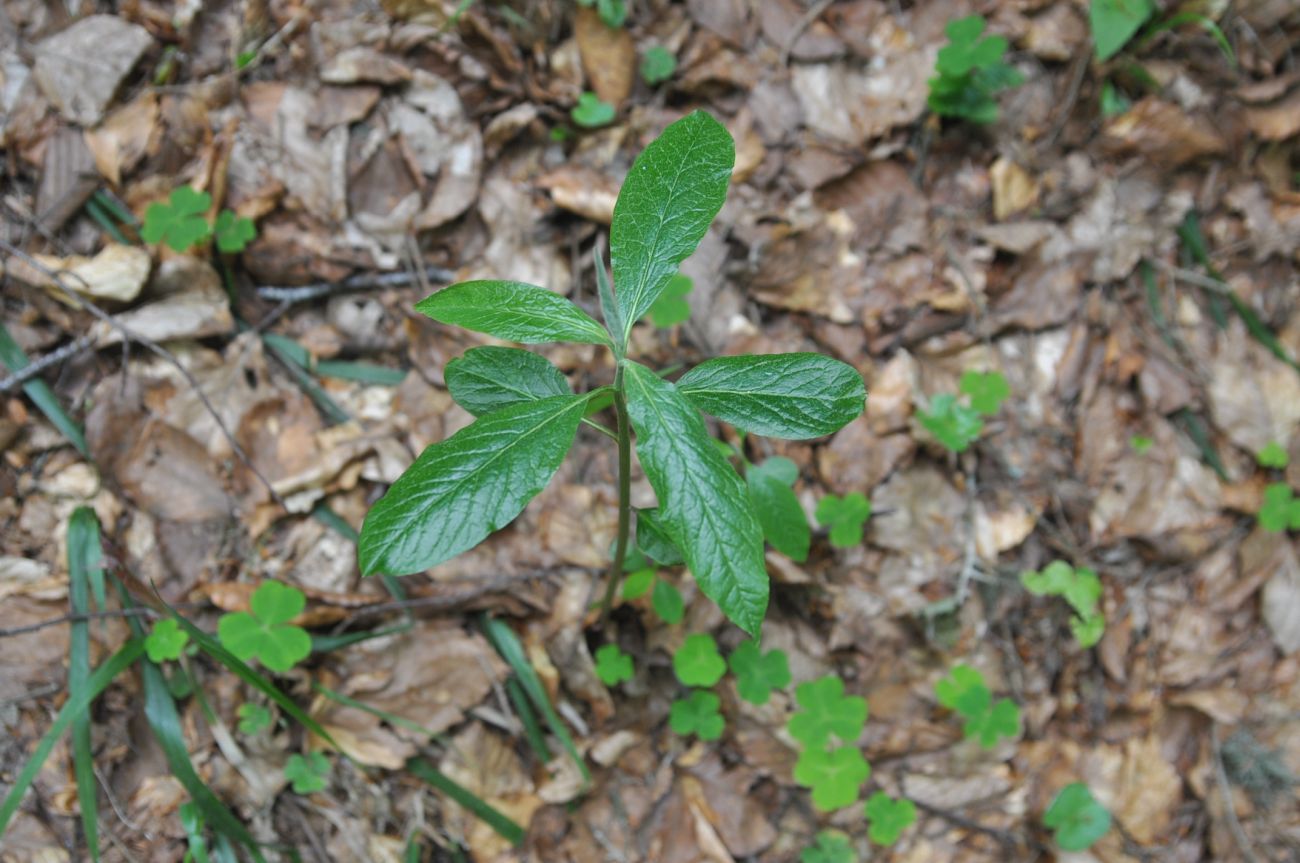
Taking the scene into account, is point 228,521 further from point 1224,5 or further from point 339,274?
point 1224,5

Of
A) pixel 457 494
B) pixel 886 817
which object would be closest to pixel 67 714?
pixel 457 494

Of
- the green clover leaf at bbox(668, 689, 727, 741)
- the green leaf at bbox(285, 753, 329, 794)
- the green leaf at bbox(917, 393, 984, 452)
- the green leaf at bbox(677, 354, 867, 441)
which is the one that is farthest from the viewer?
the green leaf at bbox(917, 393, 984, 452)

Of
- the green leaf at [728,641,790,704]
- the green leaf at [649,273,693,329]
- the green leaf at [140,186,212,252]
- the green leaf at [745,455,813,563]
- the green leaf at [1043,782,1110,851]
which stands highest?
the green leaf at [140,186,212,252]

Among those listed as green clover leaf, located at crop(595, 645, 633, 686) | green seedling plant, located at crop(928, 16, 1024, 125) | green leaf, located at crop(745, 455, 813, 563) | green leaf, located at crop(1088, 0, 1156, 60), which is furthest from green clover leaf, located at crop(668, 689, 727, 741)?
green leaf, located at crop(1088, 0, 1156, 60)

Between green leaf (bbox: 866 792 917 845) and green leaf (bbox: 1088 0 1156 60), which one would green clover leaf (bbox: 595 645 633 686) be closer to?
green leaf (bbox: 866 792 917 845)

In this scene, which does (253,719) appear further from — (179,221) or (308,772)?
(179,221)

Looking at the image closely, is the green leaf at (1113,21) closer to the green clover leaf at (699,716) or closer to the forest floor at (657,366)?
the forest floor at (657,366)

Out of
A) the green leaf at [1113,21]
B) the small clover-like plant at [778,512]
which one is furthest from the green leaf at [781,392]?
the green leaf at [1113,21]
